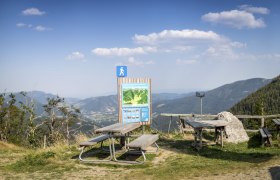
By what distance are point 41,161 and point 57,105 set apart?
20942 mm

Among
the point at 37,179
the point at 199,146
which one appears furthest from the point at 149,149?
the point at 37,179

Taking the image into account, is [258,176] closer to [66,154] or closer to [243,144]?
[243,144]

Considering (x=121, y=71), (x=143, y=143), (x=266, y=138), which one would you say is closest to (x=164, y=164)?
(x=143, y=143)

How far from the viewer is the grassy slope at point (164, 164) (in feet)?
28.6

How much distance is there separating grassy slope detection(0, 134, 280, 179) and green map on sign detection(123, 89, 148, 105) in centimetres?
251

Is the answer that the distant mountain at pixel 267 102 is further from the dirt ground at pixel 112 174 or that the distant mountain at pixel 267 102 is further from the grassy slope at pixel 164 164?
the dirt ground at pixel 112 174

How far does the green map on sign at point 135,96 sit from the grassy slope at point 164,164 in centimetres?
251

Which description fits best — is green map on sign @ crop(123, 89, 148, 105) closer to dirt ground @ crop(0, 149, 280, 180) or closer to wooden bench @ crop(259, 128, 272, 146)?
dirt ground @ crop(0, 149, 280, 180)

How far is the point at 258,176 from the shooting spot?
7.48 metres

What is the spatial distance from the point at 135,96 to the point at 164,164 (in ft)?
17.5

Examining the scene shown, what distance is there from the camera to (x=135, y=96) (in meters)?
15.3

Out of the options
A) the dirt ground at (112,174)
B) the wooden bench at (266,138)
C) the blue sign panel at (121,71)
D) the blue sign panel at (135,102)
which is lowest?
the dirt ground at (112,174)

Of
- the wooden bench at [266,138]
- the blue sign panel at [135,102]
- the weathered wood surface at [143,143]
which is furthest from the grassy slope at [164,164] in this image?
the blue sign panel at [135,102]

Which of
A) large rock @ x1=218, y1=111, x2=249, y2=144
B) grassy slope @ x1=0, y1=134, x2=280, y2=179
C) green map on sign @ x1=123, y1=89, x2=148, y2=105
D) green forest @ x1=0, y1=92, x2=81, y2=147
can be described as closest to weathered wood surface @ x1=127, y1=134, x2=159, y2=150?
grassy slope @ x1=0, y1=134, x2=280, y2=179
